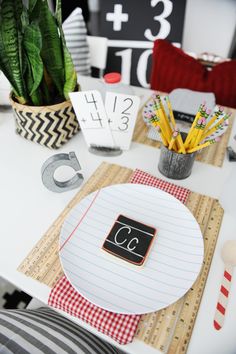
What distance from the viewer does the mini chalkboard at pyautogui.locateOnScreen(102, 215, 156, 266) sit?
0.47 meters

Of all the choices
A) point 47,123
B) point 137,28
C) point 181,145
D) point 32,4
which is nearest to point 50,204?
point 47,123

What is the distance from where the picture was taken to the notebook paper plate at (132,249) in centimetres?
43

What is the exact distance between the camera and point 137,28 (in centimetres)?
128

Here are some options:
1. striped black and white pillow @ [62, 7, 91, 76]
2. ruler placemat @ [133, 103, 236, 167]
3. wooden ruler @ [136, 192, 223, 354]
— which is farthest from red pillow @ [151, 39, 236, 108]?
wooden ruler @ [136, 192, 223, 354]

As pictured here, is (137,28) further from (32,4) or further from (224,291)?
(224,291)

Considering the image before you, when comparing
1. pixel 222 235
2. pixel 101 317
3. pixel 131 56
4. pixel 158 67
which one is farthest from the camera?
pixel 131 56

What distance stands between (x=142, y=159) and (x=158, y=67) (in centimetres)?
49

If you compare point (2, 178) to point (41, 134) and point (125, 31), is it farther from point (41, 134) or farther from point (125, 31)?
point (125, 31)

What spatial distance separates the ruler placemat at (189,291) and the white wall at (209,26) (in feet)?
3.20

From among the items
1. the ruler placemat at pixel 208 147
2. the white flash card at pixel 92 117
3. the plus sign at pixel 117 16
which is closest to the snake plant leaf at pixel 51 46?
the white flash card at pixel 92 117

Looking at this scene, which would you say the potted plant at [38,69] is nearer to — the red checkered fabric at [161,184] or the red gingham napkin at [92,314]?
the red checkered fabric at [161,184]

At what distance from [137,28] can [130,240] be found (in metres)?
1.14

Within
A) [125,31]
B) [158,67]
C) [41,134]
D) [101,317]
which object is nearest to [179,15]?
[125,31]

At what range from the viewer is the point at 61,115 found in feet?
2.27
